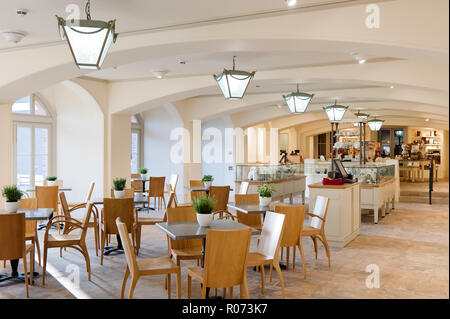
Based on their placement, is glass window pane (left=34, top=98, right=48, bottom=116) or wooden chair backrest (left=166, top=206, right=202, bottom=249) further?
glass window pane (left=34, top=98, right=48, bottom=116)

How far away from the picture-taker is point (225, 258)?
3738mm

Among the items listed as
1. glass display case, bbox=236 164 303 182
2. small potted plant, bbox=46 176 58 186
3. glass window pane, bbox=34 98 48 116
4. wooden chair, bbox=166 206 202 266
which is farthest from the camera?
glass display case, bbox=236 164 303 182

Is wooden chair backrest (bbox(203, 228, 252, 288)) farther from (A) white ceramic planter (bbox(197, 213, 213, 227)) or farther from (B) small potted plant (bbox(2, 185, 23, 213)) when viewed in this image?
(B) small potted plant (bbox(2, 185, 23, 213))

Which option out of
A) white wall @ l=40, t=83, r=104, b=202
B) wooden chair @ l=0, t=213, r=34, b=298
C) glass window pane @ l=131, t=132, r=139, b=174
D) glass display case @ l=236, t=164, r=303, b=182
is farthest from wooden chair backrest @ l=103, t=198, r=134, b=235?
glass window pane @ l=131, t=132, r=139, b=174

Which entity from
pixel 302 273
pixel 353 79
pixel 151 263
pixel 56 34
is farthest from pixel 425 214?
pixel 56 34

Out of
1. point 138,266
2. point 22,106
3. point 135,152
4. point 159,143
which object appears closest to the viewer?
point 138,266

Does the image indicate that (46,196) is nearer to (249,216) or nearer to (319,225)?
(249,216)

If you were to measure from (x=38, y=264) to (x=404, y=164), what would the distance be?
13.1m

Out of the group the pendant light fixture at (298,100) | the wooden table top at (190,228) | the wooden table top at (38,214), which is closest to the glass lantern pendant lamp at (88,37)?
the wooden table top at (190,228)

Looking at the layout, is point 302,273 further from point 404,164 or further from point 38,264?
point 404,164

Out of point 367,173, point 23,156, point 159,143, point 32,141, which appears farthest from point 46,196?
point 367,173

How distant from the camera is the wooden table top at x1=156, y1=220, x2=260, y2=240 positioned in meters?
4.11

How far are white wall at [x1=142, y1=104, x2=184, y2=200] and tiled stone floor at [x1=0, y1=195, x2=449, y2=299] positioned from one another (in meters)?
5.34

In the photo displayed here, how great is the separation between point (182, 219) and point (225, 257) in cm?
161
